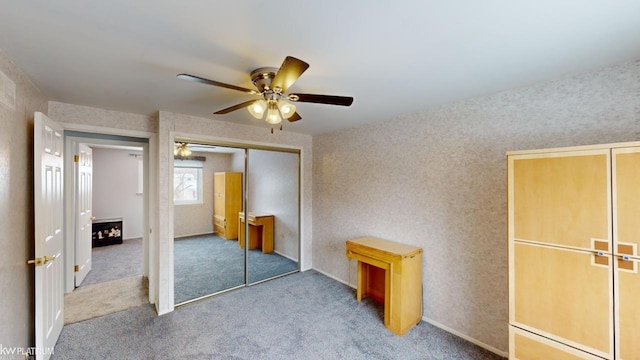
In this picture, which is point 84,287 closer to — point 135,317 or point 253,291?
point 135,317

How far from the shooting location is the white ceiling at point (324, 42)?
3.79 feet

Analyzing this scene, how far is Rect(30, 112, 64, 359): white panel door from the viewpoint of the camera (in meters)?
1.84

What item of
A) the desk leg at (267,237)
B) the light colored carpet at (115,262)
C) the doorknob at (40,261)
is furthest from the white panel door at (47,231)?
the desk leg at (267,237)

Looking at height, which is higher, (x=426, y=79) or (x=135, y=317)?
(x=426, y=79)

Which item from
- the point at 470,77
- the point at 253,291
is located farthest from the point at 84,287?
the point at 470,77

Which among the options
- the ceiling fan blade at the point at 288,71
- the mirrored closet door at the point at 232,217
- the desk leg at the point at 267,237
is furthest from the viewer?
the desk leg at the point at 267,237

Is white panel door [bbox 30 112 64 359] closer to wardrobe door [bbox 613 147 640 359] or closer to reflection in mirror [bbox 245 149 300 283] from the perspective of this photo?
reflection in mirror [bbox 245 149 300 283]

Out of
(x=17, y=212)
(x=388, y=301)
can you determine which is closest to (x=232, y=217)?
(x=17, y=212)

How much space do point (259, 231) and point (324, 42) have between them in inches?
131

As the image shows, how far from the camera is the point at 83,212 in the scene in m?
3.65

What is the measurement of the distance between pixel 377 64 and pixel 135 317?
11.6ft

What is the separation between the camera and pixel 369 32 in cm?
134

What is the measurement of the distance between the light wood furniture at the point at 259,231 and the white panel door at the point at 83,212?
2.21 m

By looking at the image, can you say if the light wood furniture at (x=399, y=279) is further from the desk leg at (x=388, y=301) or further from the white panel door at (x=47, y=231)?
the white panel door at (x=47, y=231)
